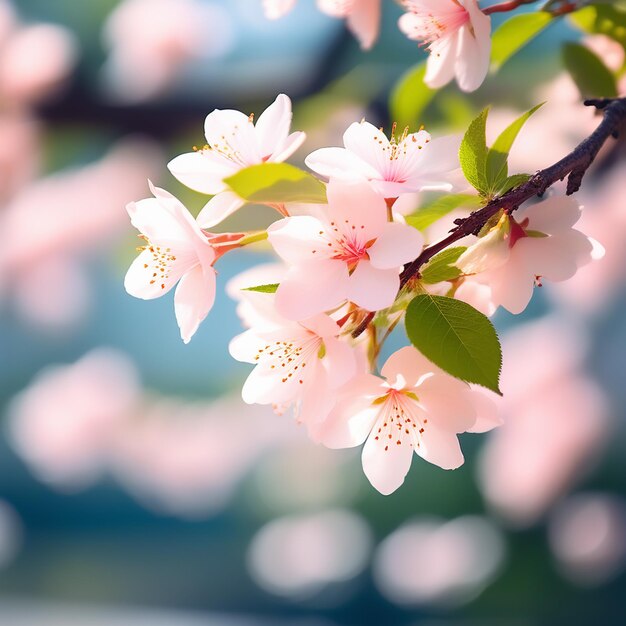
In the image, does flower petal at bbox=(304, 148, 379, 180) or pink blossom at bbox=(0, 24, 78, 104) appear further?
pink blossom at bbox=(0, 24, 78, 104)

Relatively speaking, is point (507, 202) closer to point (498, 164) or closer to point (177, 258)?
point (498, 164)

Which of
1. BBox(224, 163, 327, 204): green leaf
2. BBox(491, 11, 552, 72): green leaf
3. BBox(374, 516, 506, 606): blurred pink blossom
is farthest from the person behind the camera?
BBox(374, 516, 506, 606): blurred pink blossom

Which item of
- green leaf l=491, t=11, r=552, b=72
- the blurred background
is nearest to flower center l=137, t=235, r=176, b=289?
green leaf l=491, t=11, r=552, b=72

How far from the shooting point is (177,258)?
0.41 m

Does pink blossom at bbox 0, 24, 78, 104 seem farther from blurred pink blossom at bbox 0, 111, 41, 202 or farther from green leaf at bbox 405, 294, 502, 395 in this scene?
green leaf at bbox 405, 294, 502, 395

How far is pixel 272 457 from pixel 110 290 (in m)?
0.51

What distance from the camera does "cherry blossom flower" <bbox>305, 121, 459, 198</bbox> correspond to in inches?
13.6

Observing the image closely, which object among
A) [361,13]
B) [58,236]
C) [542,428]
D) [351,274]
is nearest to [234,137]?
[351,274]

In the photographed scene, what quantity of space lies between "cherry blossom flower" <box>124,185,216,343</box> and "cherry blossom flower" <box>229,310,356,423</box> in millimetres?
34

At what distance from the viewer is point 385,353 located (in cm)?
132

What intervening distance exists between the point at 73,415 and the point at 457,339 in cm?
141

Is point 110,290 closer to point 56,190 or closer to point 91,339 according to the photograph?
point 91,339

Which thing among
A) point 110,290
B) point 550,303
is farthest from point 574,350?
point 110,290

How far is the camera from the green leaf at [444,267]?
367 millimetres
